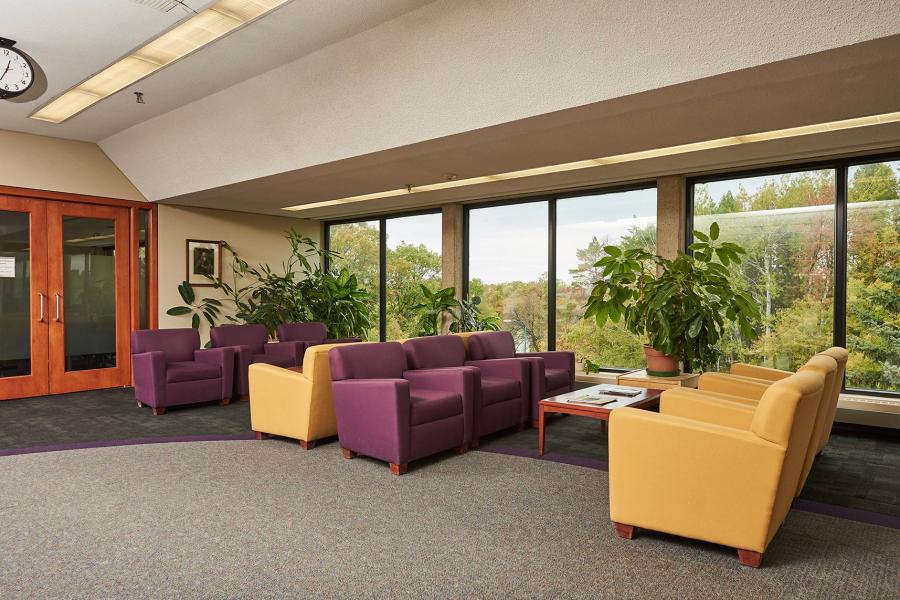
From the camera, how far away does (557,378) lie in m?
6.15

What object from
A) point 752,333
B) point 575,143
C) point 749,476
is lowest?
point 749,476

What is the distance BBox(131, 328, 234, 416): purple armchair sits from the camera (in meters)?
6.31

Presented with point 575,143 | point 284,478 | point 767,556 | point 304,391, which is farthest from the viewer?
point 575,143

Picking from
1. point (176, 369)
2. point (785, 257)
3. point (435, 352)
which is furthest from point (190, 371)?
point (785, 257)

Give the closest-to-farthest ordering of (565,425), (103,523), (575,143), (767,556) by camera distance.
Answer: (767,556), (103,523), (575,143), (565,425)

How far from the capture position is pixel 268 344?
7648 millimetres

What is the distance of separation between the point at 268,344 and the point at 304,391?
303 cm

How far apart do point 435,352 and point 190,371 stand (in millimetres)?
2798

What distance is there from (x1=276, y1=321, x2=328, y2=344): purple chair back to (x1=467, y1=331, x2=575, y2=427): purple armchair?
2735 mm

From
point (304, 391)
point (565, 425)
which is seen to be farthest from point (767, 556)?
point (304, 391)

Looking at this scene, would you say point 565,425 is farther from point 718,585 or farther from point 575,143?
point 718,585

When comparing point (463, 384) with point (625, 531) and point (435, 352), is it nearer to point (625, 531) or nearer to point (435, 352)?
point (435, 352)

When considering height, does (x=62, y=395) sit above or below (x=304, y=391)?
below

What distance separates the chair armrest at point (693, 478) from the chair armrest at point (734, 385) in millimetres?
1618
